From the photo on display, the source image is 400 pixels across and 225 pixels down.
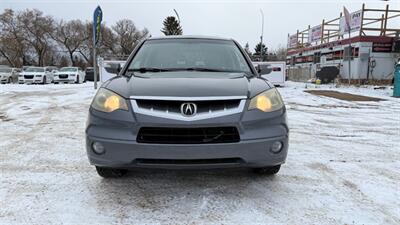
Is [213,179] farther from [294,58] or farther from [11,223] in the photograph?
[294,58]

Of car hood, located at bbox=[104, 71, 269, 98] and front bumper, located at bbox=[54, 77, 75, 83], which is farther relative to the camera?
front bumper, located at bbox=[54, 77, 75, 83]

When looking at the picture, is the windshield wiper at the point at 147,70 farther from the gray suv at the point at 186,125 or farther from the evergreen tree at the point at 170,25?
the evergreen tree at the point at 170,25

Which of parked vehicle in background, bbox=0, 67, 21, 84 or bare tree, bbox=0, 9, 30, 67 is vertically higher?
bare tree, bbox=0, 9, 30, 67

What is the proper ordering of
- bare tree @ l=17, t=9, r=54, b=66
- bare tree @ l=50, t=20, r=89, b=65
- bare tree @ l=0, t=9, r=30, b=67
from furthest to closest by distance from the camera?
1. bare tree @ l=50, t=20, r=89, b=65
2. bare tree @ l=17, t=9, r=54, b=66
3. bare tree @ l=0, t=9, r=30, b=67

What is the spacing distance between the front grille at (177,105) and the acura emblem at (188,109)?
0.03 metres

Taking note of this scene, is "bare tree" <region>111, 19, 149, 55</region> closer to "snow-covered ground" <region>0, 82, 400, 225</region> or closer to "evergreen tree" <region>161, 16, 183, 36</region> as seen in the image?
"evergreen tree" <region>161, 16, 183, 36</region>

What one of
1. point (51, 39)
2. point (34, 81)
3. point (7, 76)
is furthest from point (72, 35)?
point (34, 81)

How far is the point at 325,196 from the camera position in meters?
3.17

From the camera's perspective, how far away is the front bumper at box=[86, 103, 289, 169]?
8.73ft

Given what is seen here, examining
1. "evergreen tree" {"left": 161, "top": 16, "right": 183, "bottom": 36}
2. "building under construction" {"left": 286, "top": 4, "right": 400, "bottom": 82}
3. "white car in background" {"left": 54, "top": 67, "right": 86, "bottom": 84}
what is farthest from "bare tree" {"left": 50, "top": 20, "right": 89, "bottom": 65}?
"building under construction" {"left": 286, "top": 4, "right": 400, "bottom": 82}

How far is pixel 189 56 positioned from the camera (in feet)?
13.1

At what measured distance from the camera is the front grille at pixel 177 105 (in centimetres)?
277

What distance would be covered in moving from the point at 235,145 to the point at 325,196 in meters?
1.11

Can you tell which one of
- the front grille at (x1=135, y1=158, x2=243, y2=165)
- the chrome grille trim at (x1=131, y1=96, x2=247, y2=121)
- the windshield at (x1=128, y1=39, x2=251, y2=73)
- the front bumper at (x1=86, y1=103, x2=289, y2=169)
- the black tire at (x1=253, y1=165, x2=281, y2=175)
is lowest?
the black tire at (x1=253, y1=165, x2=281, y2=175)
